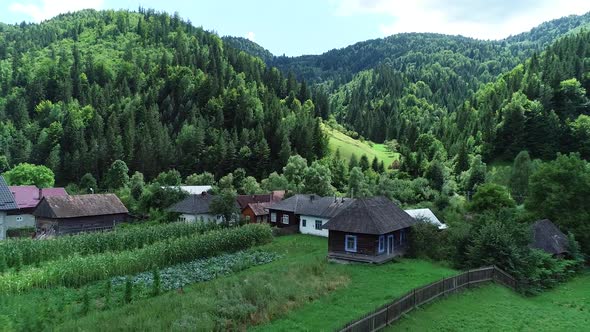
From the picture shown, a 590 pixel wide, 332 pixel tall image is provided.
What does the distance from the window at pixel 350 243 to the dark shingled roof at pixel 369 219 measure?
75cm

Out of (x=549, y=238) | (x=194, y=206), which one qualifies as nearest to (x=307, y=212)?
(x=194, y=206)

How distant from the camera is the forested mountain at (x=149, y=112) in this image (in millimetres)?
103188

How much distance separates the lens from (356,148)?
127m

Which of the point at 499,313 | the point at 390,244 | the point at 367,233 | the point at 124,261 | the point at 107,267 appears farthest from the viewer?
the point at 390,244

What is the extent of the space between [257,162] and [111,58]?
100822mm

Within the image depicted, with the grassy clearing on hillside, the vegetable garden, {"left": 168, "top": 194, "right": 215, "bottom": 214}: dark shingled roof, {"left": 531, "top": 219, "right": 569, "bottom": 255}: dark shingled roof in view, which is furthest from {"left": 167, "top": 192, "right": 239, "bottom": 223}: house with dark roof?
the grassy clearing on hillside

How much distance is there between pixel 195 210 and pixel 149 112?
2700 inches

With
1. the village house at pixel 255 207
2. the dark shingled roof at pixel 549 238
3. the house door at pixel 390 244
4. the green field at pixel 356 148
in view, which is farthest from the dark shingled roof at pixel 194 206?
the green field at pixel 356 148

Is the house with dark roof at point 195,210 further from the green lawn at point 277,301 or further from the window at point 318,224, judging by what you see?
the green lawn at point 277,301

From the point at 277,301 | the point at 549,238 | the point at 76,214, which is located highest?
the point at 549,238

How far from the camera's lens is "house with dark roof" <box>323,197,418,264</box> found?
3572 centimetres

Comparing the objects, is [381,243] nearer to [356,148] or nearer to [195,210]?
[195,210]

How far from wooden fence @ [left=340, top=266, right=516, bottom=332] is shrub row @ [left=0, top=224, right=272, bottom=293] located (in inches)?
667

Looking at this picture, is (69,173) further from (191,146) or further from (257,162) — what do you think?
(257,162)
